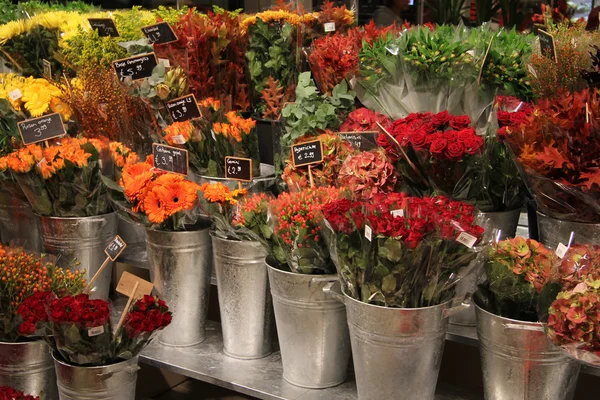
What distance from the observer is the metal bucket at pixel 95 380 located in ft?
6.72

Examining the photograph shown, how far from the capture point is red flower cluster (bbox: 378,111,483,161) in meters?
1.99

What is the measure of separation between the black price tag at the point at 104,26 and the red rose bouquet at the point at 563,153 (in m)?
1.76

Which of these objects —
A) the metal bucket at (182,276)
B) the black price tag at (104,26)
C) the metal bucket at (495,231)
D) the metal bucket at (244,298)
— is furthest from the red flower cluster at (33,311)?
the black price tag at (104,26)

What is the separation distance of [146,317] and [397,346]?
0.69 meters

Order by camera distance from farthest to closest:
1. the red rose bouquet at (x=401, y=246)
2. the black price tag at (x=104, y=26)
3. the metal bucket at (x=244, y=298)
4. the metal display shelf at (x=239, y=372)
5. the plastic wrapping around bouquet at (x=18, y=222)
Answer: the black price tag at (x=104, y=26) < the plastic wrapping around bouquet at (x=18, y=222) < the metal bucket at (x=244, y=298) < the metal display shelf at (x=239, y=372) < the red rose bouquet at (x=401, y=246)

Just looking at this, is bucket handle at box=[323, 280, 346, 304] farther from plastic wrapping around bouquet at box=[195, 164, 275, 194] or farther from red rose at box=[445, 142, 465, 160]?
plastic wrapping around bouquet at box=[195, 164, 275, 194]

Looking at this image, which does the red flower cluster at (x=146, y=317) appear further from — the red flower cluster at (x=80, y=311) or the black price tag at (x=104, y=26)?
the black price tag at (x=104, y=26)

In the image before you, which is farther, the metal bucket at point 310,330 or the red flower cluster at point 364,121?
the red flower cluster at point 364,121

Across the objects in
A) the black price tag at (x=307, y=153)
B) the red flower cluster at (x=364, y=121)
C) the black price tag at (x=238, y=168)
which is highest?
the red flower cluster at (x=364, y=121)

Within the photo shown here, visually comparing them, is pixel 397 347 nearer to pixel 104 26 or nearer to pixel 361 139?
pixel 361 139

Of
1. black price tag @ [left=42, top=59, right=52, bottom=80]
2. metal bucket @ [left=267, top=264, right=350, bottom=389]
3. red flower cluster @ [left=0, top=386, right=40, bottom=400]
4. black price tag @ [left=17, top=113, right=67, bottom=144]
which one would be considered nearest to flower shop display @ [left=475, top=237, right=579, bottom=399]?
metal bucket @ [left=267, top=264, right=350, bottom=389]

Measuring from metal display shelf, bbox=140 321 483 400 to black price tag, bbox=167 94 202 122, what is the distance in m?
0.75

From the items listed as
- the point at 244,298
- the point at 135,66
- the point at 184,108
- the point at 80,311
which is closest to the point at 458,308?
the point at 244,298

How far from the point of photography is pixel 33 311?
205 cm
